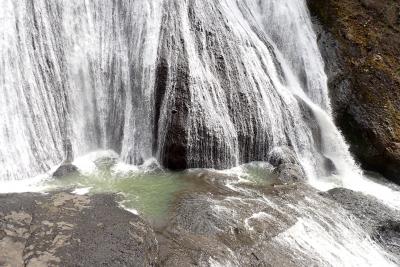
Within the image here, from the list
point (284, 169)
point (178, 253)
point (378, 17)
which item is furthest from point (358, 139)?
point (178, 253)

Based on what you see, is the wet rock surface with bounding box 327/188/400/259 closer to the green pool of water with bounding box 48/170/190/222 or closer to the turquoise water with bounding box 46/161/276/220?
the turquoise water with bounding box 46/161/276/220

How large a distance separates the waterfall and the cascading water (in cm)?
3

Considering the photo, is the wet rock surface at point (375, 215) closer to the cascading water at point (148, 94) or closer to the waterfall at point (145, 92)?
the cascading water at point (148, 94)

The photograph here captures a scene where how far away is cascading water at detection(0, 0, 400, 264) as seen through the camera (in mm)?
9758

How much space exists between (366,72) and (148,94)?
294 inches

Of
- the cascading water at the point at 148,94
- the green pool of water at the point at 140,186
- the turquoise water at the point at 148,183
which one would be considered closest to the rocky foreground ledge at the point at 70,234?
the green pool of water at the point at 140,186

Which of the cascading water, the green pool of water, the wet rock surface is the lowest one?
the wet rock surface

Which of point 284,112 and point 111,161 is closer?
point 111,161

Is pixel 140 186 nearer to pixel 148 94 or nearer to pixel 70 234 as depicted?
pixel 148 94

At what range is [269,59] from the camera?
12.7 m

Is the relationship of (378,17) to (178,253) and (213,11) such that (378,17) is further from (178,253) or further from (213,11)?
(178,253)

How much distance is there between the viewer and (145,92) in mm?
10789

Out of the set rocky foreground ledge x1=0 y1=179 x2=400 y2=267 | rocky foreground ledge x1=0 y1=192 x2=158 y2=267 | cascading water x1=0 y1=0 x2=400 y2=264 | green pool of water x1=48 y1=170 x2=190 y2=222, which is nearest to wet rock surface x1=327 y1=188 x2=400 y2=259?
rocky foreground ledge x1=0 y1=179 x2=400 y2=267

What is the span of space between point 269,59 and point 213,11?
2.40 metres
